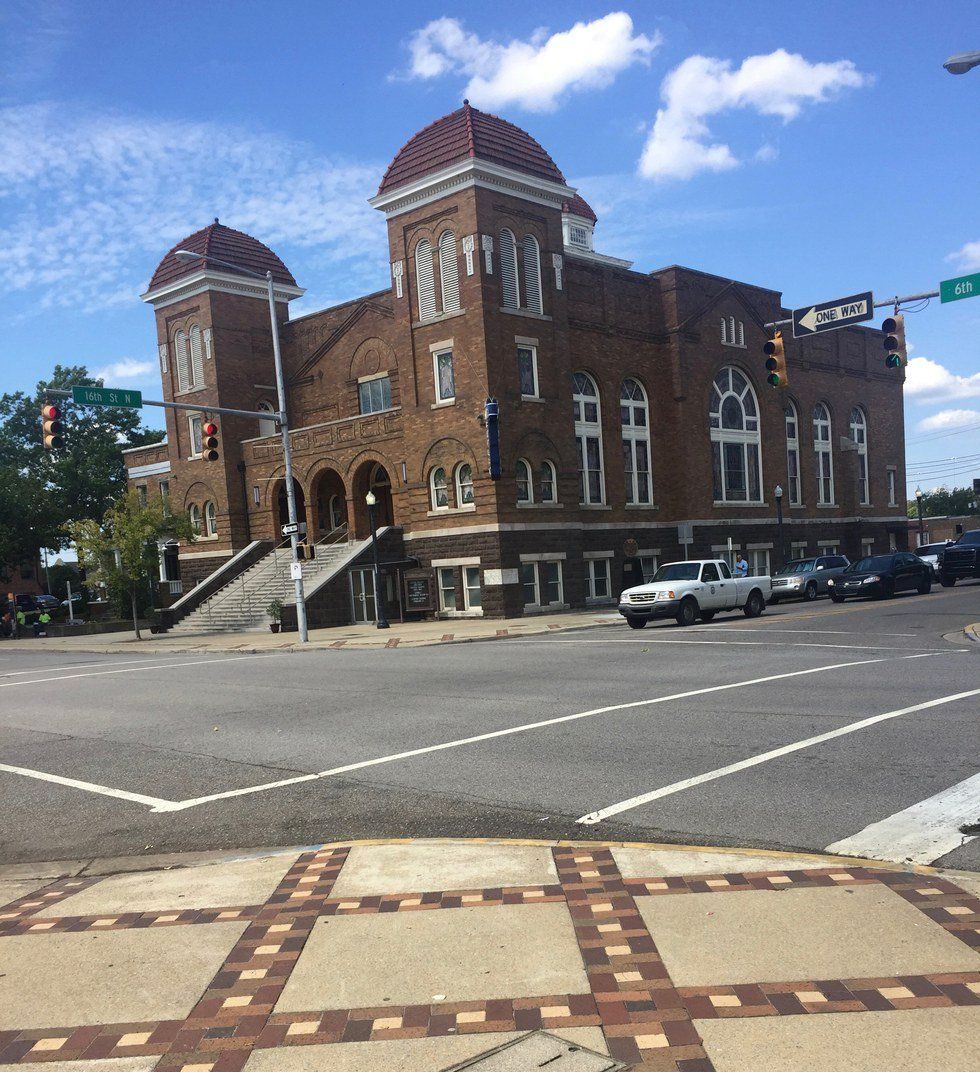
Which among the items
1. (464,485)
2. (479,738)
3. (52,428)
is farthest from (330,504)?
(479,738)

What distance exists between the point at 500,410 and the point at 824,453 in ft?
80.4

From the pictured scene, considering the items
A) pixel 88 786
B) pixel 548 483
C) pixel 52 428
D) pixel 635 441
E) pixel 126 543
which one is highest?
pixel 635 441

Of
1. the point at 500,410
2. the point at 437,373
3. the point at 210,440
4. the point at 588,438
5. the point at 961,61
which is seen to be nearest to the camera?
the point at 961,61

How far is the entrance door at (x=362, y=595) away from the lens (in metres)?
35.2

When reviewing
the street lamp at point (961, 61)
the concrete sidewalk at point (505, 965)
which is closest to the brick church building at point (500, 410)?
the street lamp at point (961, 61)

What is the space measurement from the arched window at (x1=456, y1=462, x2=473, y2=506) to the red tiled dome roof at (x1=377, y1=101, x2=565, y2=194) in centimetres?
1034

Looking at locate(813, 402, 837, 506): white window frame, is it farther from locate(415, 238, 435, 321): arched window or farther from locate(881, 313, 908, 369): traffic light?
locate(881, 313, 908, 369): traffic light

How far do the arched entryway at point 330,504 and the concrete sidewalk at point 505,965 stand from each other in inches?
1405

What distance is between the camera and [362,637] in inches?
1119

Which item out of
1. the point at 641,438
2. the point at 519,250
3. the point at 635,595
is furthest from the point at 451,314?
the point at 635,595

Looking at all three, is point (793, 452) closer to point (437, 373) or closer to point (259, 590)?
point (437, 373)

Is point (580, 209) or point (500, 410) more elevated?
point (580, 209)

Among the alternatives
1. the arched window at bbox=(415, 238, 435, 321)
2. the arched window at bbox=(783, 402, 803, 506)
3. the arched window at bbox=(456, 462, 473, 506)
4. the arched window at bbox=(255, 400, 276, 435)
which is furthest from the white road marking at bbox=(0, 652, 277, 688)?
the arched window at bbox=(783, 402, 803, 506)

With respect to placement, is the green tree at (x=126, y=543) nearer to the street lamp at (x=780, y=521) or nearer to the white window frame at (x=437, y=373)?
the white window frame at (x=437, y=373)
